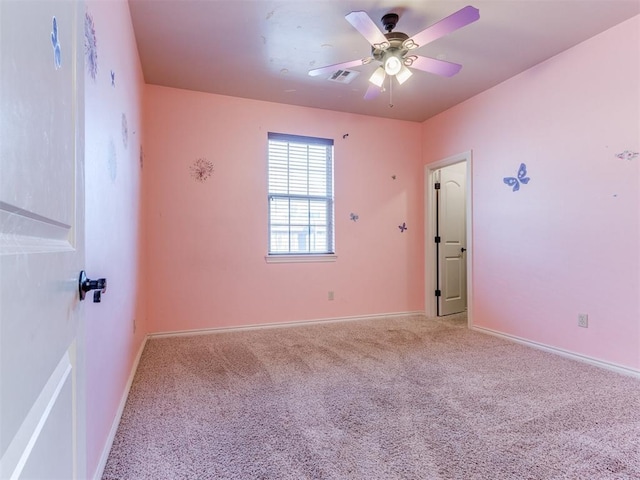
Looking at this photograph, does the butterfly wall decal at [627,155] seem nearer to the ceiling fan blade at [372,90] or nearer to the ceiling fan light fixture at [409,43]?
the ceiling fan light fixture at [409,43]

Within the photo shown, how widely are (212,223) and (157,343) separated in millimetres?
1349

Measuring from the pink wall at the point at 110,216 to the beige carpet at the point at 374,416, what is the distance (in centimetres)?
28

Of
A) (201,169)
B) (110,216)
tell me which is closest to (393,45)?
(110,216)

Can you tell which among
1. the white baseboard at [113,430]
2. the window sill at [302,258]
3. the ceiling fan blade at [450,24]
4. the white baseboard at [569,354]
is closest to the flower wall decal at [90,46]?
the white baseboard at [113,430]

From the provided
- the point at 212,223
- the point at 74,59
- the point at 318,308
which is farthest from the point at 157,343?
the point at 74,59

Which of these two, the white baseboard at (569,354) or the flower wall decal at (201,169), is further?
the flower wall decal at (201,169)

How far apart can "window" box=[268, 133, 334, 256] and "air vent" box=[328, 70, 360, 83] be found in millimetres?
911

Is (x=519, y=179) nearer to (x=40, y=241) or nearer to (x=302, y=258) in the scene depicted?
(x=302, y=258)

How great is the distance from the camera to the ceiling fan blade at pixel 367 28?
79.7 inches

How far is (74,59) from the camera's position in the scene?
72 cm

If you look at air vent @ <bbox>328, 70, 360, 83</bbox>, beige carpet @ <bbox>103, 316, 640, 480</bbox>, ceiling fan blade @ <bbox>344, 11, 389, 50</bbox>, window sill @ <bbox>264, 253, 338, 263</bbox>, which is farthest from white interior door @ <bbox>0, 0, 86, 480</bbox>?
window sill @ <bbox>264, 253, 338, 263</bbox>

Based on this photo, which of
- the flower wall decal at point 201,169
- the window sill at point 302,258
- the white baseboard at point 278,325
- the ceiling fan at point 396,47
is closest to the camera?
the ceiling fan at point 396,47

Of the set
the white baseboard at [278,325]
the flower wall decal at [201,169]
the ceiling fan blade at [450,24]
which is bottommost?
the white baseboard at [278,325]

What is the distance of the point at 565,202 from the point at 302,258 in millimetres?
2707
